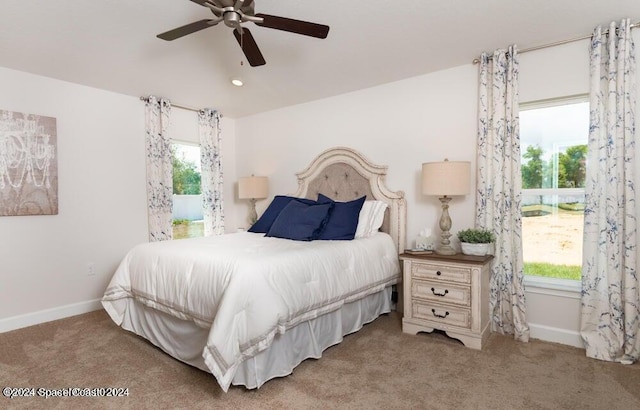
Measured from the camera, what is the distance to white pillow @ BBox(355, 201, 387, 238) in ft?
11.0

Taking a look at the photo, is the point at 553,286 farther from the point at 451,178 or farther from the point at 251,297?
the point at 251,297

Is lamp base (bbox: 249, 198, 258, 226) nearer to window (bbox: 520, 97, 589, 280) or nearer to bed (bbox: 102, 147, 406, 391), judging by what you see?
bed (bbox: 102, 147, 406, 391)

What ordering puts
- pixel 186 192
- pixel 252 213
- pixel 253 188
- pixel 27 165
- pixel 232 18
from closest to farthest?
1. pixel 232 18
2. pixel 27 165
3. pixel 253 188
4. pixel 186 192
5. pixel 252 213

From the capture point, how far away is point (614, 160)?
8.05 ft

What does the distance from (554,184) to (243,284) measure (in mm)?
2677

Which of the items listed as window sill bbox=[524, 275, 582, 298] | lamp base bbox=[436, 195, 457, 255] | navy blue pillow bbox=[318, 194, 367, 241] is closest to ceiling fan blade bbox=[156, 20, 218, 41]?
navy blue pillow bbox=[318, 194, 367, 241]

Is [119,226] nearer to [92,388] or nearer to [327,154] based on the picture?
[92,388]

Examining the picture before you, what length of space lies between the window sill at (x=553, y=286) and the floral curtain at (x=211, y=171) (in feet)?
12.4

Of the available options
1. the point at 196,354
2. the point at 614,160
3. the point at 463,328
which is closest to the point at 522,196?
the point at 614,160

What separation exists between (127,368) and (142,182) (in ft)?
7.78

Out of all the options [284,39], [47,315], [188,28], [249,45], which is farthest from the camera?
[47,315]

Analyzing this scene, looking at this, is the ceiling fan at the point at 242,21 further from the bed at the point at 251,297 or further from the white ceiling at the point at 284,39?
the bed at the point at 251,297

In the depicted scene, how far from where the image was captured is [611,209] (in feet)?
8.08

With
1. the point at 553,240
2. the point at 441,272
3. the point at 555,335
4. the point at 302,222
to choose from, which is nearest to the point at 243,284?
the point at 302,222
